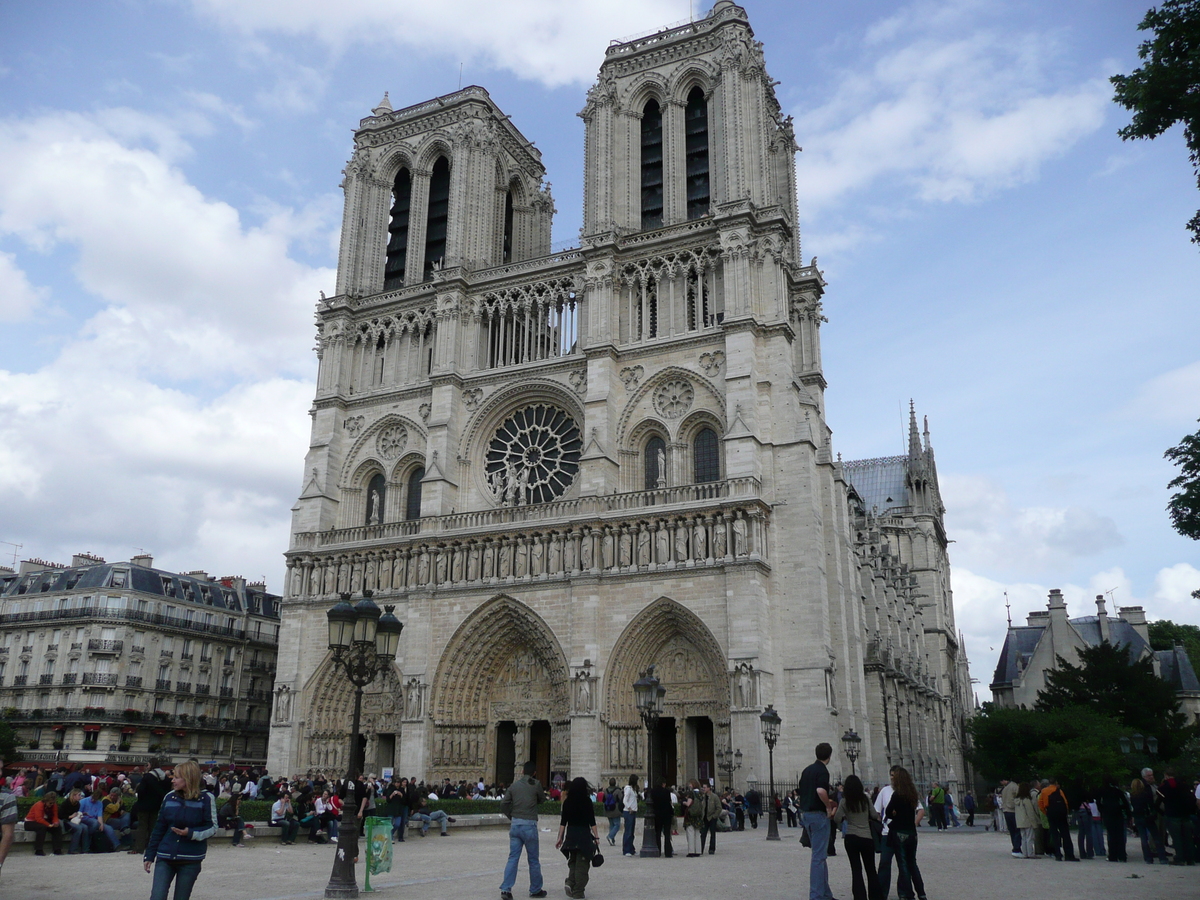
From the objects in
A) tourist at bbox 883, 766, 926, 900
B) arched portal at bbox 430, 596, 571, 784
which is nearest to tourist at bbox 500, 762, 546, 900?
tourist at bbox 883, 766, 926, 900

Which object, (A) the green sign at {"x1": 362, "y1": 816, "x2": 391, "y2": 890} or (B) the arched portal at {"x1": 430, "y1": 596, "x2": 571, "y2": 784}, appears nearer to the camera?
(A) the green sign at {"x1": 362, "y1": 816, "x2": 391, "y2": 890}

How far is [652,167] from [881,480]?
31.1 m

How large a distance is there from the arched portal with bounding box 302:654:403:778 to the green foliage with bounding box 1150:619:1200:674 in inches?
1598

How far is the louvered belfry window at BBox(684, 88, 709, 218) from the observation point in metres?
34.2

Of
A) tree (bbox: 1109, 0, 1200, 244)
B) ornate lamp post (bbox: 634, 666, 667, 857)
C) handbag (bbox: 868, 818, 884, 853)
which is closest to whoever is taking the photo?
handbag (bbox: 868, 818, 884, 853)

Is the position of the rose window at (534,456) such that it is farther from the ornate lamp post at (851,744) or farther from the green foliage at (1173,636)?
the green foliage at (1173,636)

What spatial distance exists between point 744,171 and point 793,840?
2070 centimetres

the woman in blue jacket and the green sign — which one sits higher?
the woman in blue jacket

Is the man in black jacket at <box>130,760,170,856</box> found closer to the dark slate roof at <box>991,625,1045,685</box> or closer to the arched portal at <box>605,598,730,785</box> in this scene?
the arched portal at <box>605,598,730,785</box>

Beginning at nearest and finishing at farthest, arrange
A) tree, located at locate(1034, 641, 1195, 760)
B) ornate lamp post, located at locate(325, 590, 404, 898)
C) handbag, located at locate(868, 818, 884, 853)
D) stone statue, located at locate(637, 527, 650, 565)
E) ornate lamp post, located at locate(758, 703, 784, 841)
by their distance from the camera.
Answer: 1. handbag, located at locate(868, 818, 884, 853)
2. ornate lamp post, located at locate(325, 590, 404, 898)
3. ornate lamp post, located at locate(758, 703, 784, 841)
4. stone statue, located at locate(637, 527, 650, 565)
5. tree, located at locate(1034, 641, 1195, 760)

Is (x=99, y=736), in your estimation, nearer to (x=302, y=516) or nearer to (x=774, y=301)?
(x=302, y=516)

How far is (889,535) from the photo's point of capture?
183 feet

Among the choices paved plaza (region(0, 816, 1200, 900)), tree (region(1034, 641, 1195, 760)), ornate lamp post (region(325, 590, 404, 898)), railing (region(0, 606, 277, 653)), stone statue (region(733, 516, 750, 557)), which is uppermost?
stone statue (region(733, 516, 750, 557))

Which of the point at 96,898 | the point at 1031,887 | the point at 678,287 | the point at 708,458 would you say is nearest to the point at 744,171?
the point at 678,287
